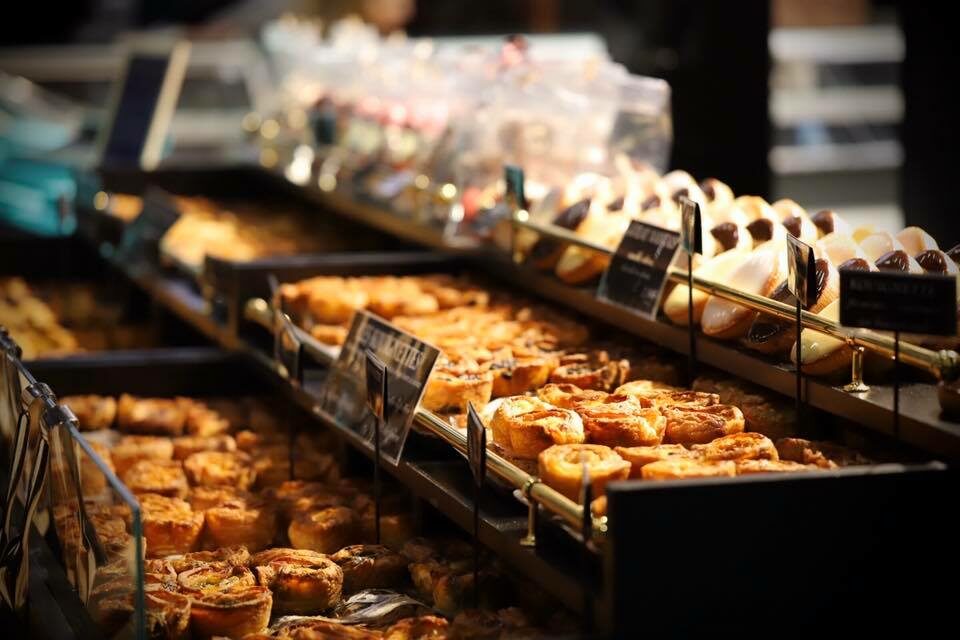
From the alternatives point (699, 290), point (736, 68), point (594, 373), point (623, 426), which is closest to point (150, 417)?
point (594, 373)

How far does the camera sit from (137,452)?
343cm

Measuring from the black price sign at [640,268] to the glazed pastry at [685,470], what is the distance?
0.78 m

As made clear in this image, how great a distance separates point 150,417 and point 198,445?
0.27 m

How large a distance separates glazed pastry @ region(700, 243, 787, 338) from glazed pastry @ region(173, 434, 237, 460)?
139 centimetres

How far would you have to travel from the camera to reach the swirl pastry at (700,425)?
2381mm

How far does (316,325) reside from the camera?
365 cm

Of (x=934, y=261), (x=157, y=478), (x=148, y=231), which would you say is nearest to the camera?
(x=934, y=261)

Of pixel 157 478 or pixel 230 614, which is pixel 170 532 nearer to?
pixel 157 478

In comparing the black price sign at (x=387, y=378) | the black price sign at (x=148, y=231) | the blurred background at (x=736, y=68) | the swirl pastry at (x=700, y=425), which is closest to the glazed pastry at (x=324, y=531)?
the black price sign at (x=387, y=378)

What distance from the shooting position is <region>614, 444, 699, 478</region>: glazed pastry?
218cm

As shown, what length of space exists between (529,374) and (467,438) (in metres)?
0.67

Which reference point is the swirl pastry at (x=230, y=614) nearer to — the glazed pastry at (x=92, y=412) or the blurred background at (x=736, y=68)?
the glazed pastry at (x=92, y=412)

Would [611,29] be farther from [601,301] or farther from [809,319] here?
[809,319]

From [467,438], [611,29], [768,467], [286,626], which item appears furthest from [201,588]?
[611,29]
